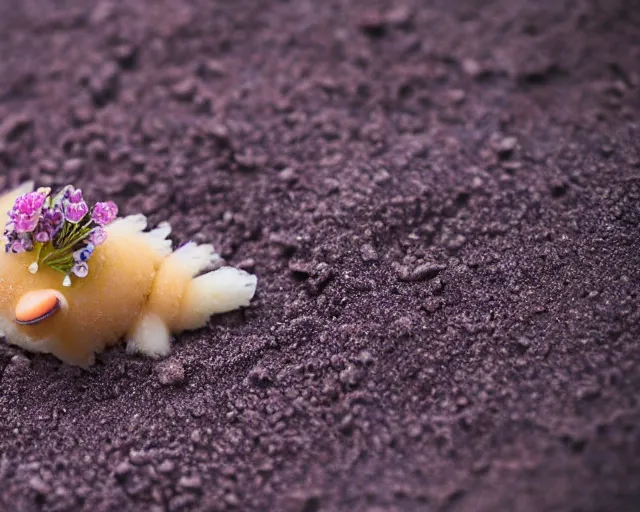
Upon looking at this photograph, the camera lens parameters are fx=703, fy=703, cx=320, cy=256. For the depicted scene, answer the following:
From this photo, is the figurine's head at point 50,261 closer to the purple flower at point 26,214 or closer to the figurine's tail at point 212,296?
the purple flower at point 26,214

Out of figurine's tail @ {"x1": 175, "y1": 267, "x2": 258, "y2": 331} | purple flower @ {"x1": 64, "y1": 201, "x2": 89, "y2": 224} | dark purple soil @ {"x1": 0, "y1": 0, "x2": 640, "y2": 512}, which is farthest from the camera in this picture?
figurine's tail @ {"x1": 175, "y1": 267, "x2": 258, "y2": 331}

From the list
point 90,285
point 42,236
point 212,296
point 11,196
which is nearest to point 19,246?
point 42,236

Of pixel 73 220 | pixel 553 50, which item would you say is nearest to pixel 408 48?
pixel 553 50

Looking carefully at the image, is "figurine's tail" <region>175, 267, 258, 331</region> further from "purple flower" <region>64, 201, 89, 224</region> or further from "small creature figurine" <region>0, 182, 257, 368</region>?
"purple flower" <region>64, 201, 89, 224</region>

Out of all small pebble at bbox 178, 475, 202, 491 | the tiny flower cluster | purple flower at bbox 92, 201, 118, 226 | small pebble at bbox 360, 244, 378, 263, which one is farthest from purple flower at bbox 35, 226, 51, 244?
small pebble at bbox 360, 244, 378, 263

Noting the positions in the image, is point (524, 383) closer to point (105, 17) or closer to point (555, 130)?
point (555, 130)

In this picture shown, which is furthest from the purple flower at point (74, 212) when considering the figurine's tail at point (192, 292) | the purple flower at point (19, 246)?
the figurine's tail at point (192, 292)
